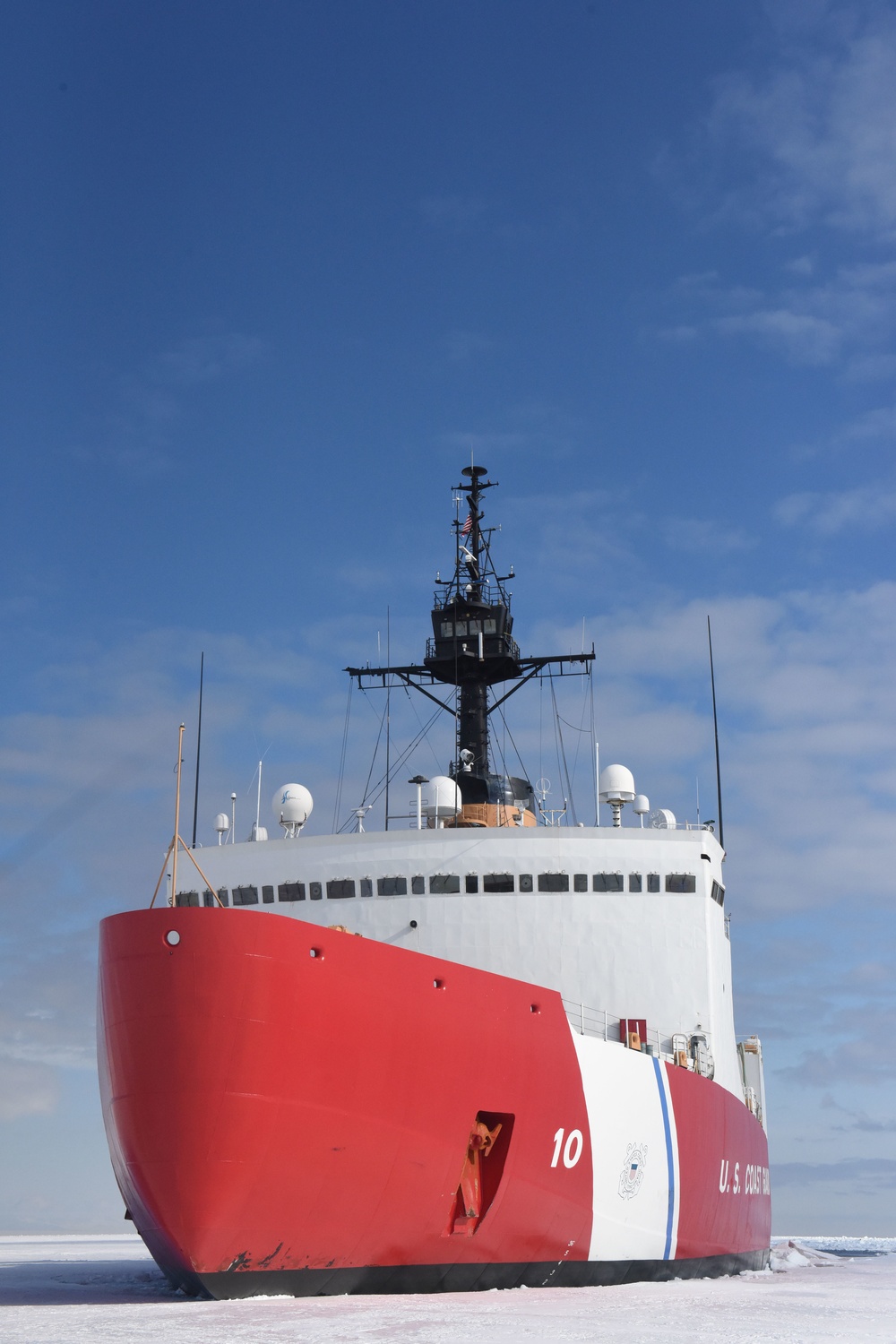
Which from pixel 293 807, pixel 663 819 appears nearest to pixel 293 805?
pixel 293 807

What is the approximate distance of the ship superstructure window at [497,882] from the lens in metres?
18.9

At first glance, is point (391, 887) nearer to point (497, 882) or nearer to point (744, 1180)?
point (497, 882)

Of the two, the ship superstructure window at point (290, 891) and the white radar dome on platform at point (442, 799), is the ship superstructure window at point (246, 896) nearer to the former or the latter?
the ship superstructure window at point (290, 891)

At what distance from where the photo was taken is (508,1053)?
14180 mm

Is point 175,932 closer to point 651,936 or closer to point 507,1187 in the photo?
point 507,1187

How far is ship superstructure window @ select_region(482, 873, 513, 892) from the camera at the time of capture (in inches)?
744

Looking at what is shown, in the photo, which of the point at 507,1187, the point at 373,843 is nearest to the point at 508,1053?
the point at 507,1187

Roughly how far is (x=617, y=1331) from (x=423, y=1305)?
203 cm

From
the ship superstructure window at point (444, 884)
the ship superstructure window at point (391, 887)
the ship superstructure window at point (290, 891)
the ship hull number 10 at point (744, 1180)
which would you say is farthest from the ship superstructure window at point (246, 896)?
the ship hull number 10 at point (744, 1180)

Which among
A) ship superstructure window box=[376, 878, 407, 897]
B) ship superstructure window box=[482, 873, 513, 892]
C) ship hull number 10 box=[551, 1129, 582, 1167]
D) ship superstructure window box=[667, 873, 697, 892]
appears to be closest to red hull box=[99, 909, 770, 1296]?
ship hull number 10 box=[551, 1129, 582, 1167]

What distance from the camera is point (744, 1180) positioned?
72.6ft

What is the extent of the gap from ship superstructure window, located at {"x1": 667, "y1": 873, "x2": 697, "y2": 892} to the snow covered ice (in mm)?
5617

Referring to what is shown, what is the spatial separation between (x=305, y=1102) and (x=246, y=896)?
306 inches

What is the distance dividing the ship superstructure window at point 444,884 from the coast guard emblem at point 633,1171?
4490 millimetres
